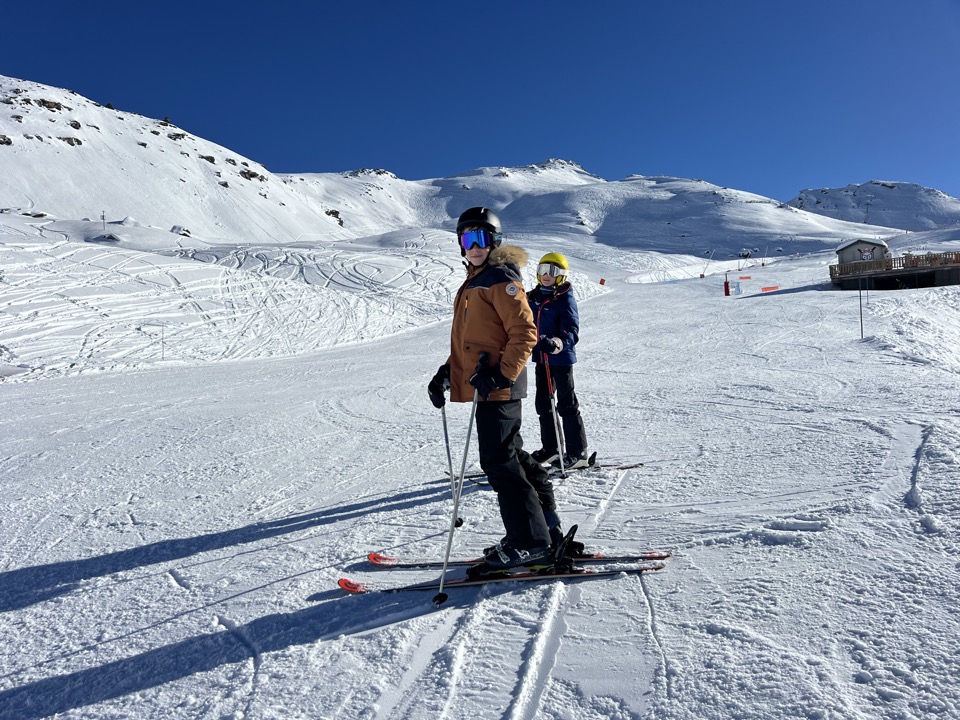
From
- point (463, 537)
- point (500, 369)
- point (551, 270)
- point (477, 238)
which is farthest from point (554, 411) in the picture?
point (477, 238)

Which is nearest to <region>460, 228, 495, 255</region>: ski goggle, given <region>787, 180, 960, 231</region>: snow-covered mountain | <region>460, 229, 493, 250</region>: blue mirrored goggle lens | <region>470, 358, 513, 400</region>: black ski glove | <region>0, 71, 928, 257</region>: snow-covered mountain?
<region>460, 229, 493, 250</region>: blue mirrored goggle lens

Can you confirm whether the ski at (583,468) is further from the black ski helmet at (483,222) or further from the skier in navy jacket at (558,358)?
the black ski helmet at (483,222)

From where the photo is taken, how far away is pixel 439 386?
11.7 ft

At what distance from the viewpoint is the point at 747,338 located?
520 inches

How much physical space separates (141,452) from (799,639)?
6425mm

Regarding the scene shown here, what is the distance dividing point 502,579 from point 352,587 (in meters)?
0.85

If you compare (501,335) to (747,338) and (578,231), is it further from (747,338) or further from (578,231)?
(578,231)

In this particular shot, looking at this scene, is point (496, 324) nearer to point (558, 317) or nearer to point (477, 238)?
point (477, 238)

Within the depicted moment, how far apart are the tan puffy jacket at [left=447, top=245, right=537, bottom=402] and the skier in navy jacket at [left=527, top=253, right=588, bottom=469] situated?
5.52 feet

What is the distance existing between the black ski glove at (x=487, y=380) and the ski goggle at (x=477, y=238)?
742 millimetres

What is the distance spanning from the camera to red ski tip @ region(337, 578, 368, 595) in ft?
10.5

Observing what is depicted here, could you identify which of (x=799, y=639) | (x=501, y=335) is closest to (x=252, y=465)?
(x=501, y=335)

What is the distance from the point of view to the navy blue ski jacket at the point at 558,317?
5180mm

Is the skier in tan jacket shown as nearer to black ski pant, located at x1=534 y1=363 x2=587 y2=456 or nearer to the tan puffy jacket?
the tan puffy jacket
